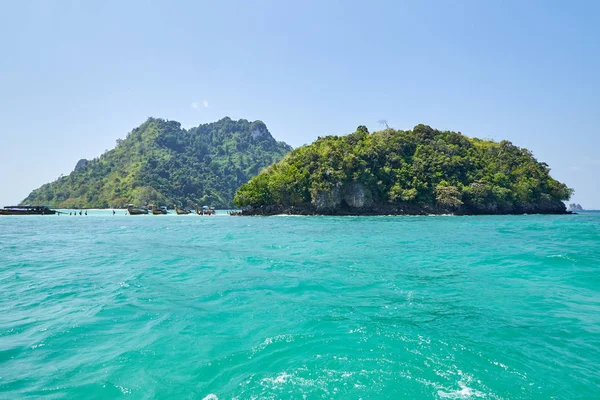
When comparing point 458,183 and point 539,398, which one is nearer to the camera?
point 539,398

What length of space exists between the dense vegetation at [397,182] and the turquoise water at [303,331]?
60451 millimetres

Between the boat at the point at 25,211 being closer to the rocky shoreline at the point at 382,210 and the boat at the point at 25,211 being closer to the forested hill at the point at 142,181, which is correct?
the forested hill at the point at 142,181

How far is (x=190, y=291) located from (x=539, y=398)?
9.21 metres

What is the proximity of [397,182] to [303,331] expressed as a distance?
2897 inches

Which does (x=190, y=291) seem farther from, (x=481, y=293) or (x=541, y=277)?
(x=541, y=277)

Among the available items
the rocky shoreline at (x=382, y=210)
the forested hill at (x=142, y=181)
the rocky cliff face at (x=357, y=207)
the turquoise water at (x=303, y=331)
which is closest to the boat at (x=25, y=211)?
the forested hill at (x=142, y=181)

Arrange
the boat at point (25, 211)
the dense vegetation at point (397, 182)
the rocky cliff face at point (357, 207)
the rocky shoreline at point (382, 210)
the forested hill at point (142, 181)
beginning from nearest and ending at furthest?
the boat at point (25, 211)
the rocky cliff face at point (357, 207)
the dense vegetation at point (397, 182)
the rocky shoreline at point (382, 210)
the forested hill at point (142, 181)

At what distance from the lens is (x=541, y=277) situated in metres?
13.0

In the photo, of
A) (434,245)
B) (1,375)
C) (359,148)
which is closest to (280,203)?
(359,148)

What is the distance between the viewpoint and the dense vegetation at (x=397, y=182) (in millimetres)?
75125

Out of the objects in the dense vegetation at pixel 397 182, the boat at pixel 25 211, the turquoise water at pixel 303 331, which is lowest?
the turquoise water at pixel 303 331

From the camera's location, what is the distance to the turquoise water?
5316mm

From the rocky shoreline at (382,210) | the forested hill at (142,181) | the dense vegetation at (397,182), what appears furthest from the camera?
the forested hill at (142,181)

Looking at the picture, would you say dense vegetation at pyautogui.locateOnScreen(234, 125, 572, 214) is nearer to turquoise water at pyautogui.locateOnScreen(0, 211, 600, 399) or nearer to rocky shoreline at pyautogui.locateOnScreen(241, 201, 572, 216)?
rocky shoreline at pyautogui.locateOnScreen(241, 201, 572, 216)
